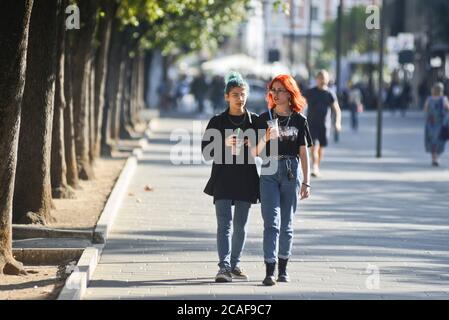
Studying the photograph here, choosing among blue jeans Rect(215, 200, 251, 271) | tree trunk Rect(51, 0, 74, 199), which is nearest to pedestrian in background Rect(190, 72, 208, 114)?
tree trunk Rect(51, 0, 74, 199)

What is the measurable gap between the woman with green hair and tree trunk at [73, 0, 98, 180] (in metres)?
9.69

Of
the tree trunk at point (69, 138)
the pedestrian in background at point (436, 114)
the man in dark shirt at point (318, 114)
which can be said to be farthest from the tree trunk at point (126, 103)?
the tree trunk at point (69, 138)

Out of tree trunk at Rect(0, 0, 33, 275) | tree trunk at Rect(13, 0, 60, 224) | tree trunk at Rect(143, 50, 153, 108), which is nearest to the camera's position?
tree trunk at Rect(0, 0, 33, 275)

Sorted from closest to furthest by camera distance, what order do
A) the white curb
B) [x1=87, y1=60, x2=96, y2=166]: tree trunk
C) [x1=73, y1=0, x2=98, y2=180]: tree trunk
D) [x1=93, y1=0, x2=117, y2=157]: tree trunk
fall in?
the white curb → [x1=73, y1=0, x2=98, y2=180]: tree trunk → [x1=87, y1=60, x2=96, y2=166]: tree trunk → [x1=93, y1=0, x2=117, y2=157]: tree trunk

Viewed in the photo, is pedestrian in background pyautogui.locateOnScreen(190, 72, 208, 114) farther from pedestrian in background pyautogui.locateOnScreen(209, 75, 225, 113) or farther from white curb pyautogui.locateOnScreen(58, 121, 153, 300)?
white curb pyautogui.locateOnScreen(58, 121, 153, 300)

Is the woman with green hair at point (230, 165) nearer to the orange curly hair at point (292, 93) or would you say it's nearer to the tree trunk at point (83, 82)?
the orange curly hair at point (292, 93)

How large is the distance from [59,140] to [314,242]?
191 inches

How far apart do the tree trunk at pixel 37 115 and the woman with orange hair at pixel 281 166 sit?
14.6ft

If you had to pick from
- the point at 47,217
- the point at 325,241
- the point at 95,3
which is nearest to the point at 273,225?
the point at 325,241

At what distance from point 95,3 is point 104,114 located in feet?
29.3

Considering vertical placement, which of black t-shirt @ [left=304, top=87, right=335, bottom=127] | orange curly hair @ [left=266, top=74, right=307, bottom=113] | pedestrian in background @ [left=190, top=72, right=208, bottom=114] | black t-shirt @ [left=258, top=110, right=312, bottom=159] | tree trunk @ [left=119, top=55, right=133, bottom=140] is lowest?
pedestrian in background @ [left=190, top=72, right=208, bottom=114]

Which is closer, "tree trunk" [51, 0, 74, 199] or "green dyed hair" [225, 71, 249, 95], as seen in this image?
"green dyed hair" [225, 71, 249, 95]

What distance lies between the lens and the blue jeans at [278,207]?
37.5ft

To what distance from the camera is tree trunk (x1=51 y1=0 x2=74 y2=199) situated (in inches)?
694
